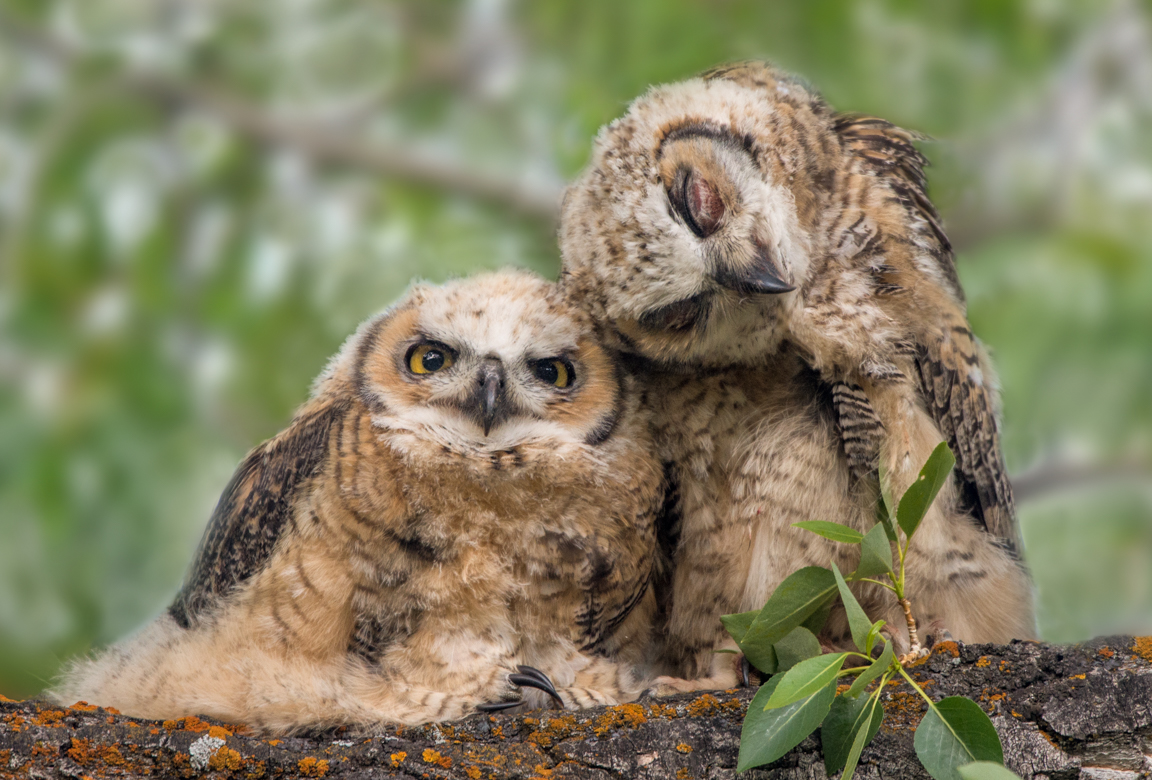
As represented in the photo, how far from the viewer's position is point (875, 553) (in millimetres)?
1111

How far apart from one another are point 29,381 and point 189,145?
0.55 metres

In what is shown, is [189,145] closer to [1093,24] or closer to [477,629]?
[477,629]

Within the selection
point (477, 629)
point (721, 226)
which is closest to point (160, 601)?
point (477, 629)

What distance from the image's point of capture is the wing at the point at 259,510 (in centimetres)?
142

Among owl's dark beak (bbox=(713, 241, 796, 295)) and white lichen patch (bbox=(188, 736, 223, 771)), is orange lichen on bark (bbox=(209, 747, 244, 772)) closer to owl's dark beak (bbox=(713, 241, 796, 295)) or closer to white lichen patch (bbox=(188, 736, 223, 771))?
white lichen patch (bbox=(188, 736, 223, 771))

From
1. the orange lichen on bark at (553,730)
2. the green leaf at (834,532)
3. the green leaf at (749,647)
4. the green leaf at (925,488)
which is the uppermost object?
the green leaf at (925,488)

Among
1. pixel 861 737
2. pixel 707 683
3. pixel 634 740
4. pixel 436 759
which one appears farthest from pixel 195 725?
pixel 861 737

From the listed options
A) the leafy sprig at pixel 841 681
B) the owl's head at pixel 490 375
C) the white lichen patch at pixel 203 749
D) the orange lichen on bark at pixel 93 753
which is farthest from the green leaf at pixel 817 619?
the orange lichen on bark at pixel 93 753

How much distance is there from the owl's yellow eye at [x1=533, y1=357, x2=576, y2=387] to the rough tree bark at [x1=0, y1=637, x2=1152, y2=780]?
49 centimetres

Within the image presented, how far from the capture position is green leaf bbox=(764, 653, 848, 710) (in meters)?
0.99

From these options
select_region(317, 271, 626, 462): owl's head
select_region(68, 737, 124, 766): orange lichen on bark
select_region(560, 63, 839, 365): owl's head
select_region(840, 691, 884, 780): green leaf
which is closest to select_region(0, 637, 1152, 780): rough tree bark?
select_region(68, 737, 124, 766): orange lichen on bark

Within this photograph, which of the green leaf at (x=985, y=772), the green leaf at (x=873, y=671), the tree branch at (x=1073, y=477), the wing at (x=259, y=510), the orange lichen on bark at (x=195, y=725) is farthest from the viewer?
the tree branch at (x=1073, y=477)

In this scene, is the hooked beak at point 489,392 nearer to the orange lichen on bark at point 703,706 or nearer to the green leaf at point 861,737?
the orange lichen on bark at point 703,706

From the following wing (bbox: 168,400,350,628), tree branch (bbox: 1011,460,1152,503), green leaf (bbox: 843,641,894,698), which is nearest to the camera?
green leaf (bbox: 843,641,894,698)
